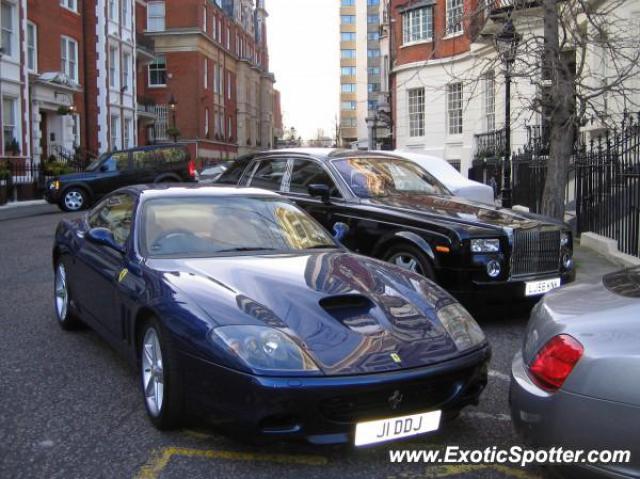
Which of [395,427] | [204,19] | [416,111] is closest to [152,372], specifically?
[395,427]

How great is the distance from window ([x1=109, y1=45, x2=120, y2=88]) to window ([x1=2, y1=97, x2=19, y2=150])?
10.5 metres

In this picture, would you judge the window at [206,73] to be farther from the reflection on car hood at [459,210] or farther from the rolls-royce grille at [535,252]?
the rolls-royce grille at [535,252]

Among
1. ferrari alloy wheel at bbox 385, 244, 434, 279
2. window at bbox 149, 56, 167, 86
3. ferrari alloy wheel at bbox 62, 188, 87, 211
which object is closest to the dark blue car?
ferrari alloy wheel at bbox 385, 244, 434, 279

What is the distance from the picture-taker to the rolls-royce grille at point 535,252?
21.2 feet

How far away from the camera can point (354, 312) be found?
148 inches

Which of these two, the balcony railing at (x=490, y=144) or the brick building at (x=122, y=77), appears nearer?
the balcony railing at (x=490, y=144)

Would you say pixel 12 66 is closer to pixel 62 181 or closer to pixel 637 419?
pixel 62 181

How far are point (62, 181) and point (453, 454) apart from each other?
1901cm

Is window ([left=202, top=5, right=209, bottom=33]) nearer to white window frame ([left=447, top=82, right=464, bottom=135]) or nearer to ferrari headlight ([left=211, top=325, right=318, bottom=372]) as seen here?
white window frame ([left=447, top=82, right=464, bottom=135])

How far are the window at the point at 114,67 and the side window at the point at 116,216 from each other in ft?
105

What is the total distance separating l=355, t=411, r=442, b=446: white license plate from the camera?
3.28m

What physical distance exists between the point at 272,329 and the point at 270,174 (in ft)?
18.2

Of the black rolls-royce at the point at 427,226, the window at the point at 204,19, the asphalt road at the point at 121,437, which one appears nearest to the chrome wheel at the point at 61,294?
the asphalt road at the point at 121,437

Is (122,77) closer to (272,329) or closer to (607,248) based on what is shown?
(607,248)
